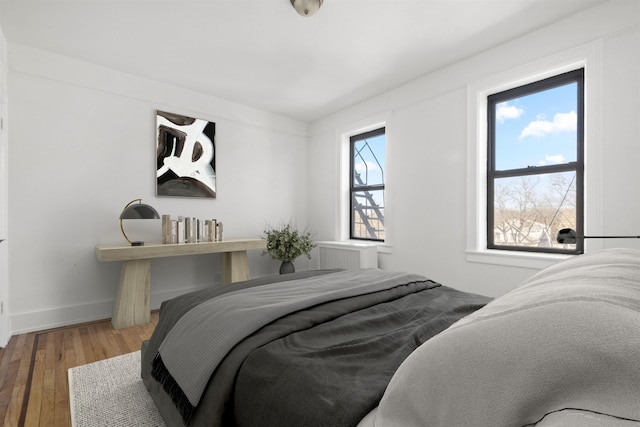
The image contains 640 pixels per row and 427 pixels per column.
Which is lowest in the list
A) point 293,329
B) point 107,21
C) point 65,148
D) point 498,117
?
point 293,329

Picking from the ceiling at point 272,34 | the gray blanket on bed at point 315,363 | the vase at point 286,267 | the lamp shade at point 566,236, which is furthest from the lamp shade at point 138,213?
the lamp shade at point 566,236

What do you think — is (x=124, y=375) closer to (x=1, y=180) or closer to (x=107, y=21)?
(x=1, y=180)

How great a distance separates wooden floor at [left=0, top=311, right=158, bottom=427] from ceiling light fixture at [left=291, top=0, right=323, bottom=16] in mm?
2972

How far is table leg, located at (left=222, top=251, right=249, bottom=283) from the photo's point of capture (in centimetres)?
382

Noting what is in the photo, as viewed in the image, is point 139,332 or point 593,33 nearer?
point 593,33

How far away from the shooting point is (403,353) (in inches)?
40.6

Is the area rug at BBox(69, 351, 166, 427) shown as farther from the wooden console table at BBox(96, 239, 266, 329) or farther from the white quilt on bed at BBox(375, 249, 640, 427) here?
the white quilt on bed at BBox(375, 249, 640, 427)

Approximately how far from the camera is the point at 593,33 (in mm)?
2383

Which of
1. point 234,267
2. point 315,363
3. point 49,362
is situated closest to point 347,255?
point 234,267

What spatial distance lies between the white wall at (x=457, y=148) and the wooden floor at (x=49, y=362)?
2.94m

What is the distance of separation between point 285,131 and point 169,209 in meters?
2.16

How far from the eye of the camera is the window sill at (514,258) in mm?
2594

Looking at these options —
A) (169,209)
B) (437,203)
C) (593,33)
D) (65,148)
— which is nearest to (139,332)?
(169,209)

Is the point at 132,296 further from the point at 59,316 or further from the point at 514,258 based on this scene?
the point at 514,258
